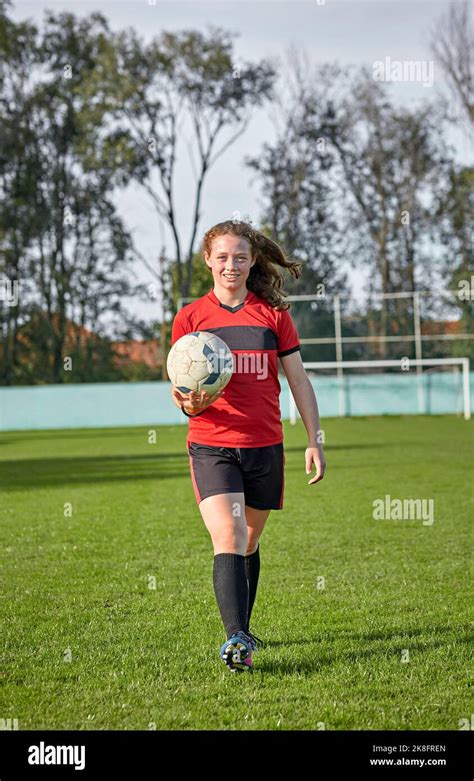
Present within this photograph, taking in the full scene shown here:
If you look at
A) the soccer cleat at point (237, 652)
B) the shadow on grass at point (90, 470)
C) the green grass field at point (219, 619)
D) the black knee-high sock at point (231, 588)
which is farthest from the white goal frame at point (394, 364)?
the soccer cleat at point (237, 652)

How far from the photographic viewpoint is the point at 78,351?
39.4 m

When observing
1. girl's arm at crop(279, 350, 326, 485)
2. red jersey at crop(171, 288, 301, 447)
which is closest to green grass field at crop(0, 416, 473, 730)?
girl's arm at crop(279, 350, 326, 485)

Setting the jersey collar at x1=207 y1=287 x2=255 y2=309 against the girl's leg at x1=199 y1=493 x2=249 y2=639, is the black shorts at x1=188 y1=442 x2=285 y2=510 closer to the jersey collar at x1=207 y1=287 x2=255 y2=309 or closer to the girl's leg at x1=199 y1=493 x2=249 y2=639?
the girl's leg at x1=199 y1=493 x2=249 y2=639

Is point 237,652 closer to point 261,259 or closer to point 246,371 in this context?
point 246,371

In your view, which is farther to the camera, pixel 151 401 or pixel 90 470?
pixel 151 401

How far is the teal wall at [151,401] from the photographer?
32250mm

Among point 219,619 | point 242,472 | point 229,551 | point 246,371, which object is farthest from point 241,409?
point 219,619

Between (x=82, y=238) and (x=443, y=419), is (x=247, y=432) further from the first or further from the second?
(x=82, y=238)

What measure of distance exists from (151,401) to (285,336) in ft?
95.3

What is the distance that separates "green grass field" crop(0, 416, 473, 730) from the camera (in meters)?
3.96

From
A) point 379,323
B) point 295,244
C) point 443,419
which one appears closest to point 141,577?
point 443,419

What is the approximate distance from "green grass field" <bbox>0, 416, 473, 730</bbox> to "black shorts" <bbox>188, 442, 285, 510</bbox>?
762 mm

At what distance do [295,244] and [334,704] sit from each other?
35.5 metres

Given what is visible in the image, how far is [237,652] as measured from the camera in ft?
14.2
